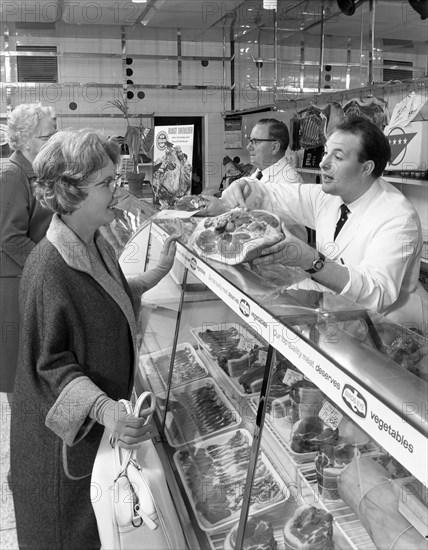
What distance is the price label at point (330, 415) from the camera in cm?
153

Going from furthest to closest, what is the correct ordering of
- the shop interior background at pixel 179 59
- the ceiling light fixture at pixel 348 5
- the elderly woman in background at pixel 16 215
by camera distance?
the shop interior background at pixel 179 59
the ceiling light fixture at pixel 348 5
the elderly woman in background at pixel 16 215

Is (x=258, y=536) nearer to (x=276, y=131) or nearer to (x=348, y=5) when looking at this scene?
(x=276, y=131)

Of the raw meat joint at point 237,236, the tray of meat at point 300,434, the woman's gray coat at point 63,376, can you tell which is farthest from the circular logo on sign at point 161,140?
the tray of meat at point 300,434

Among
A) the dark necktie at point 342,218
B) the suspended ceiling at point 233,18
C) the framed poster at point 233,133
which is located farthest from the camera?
the framed poster at point 233,133

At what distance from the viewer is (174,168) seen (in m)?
3.83

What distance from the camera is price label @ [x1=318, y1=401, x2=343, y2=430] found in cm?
153

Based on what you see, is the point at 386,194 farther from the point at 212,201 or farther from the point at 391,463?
the point at 391,463

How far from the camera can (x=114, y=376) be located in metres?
1.94

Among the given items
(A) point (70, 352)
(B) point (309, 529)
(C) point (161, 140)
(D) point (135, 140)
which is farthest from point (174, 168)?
(D) point (135, 140)

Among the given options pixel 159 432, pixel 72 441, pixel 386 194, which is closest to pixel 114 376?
pixel 72 441

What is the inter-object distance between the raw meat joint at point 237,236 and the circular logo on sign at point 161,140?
7.57 ft

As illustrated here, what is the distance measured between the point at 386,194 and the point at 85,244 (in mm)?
1346

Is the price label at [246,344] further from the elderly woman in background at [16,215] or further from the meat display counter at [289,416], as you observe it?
the elderly woman in background at [16,215]

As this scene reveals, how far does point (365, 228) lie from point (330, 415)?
117 cm
